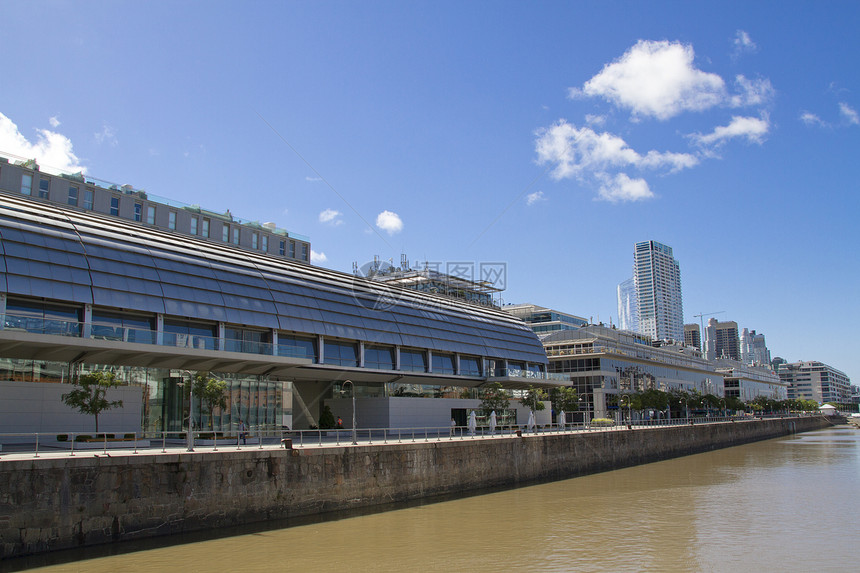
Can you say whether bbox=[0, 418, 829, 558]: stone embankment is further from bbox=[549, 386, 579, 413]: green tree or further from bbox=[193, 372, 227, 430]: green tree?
bbox=[549, 386, 579, 413]: green tree

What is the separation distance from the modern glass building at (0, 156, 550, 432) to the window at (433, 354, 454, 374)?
161 mm

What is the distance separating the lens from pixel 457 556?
25875 millimetres

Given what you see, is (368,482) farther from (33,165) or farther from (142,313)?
(33,165)

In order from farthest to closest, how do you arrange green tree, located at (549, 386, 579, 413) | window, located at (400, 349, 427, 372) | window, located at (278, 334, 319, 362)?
green tree, located at (549, 386, 579, 413) < window, located at (400, 349, 427, 372) < window, located at (278, 334, 319, 362)

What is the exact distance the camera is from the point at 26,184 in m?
74.4

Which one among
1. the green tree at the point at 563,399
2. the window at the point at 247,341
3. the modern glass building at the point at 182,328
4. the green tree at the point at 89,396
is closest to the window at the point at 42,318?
the modern glass building at the point at 182,328

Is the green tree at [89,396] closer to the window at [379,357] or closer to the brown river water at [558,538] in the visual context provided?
the brown river water at [558,538]

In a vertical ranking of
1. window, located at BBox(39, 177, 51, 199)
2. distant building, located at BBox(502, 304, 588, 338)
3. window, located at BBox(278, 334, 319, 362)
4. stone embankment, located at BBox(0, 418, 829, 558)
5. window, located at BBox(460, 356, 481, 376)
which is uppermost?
window, located at BBox(39, 177, 51, 199)

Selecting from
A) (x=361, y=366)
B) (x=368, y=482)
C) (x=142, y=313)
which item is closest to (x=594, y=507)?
(x=368, y=482)

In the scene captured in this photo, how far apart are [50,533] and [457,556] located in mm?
15169

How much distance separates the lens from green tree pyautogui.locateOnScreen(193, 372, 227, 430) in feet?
134

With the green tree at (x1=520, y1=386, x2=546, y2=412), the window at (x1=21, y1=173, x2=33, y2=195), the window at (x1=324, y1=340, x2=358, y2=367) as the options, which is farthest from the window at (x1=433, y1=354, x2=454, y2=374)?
the window at (x1=21, y1=173, x2=33, y2=195)

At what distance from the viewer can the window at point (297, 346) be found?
48094mm

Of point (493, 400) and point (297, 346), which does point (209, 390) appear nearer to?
point (297, 346)
